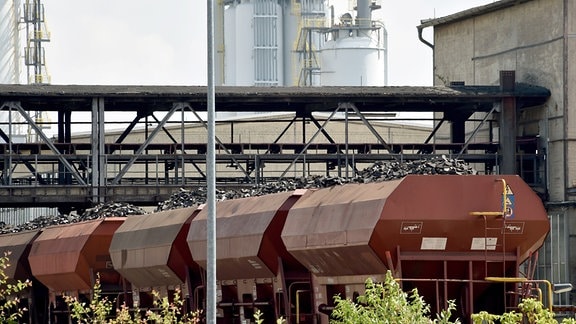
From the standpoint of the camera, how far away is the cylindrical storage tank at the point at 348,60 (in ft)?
374

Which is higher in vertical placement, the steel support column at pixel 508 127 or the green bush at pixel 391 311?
the steel support column at pixel 508 127

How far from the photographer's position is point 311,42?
4589 inches

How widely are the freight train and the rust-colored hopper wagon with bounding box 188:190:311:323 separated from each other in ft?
0.08

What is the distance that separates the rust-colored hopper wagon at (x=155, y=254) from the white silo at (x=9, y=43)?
6112cm

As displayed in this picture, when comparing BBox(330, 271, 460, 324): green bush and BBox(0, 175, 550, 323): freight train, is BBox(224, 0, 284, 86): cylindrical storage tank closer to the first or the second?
BBox(0, 175, 550, 323): freight train

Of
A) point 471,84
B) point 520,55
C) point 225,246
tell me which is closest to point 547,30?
point 520,55

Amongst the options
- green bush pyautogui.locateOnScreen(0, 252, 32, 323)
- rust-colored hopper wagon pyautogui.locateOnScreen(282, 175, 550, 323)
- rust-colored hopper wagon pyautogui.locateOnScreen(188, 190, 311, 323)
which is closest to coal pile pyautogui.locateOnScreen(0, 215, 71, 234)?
green bush pyautogui.locateOnScreen(0, 252, 32, 323)

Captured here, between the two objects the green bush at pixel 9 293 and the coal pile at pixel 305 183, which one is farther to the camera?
the coal pile at pixel 305 183

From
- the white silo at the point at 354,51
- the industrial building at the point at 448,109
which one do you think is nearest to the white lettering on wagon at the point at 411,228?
the industrial building at the point at 448,109

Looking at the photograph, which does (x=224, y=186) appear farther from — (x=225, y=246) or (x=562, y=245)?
(x=225, y=246)

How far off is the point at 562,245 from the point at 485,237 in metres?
24.6

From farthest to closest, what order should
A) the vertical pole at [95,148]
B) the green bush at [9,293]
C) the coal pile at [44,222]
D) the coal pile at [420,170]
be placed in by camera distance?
the vertical pole at [95,148] < the coal pile at [44,222] < the coal pile at [420,170] < the green bush at [9,293]

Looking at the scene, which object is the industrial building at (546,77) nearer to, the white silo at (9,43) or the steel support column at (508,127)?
the steel support column at (508,127)

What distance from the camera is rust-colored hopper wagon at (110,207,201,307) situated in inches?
1220
